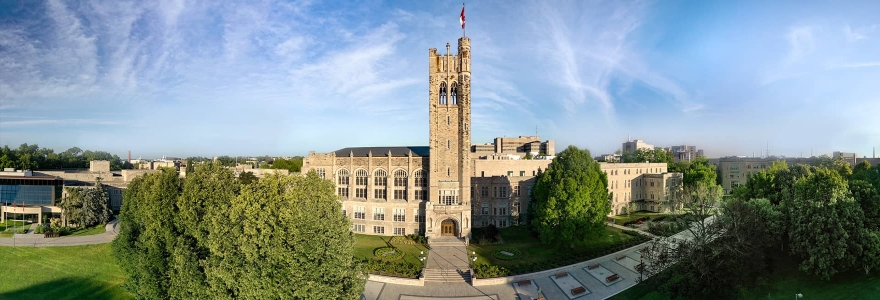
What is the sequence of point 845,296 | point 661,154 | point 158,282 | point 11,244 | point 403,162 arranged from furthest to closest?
point 661,154
point 403,162
point 11,244
point 158,282
point 845,296

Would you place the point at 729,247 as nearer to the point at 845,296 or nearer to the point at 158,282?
the point at 845,296

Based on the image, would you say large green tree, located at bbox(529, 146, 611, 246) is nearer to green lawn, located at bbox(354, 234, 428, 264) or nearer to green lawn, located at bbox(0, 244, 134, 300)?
green lawn, located at bbox(354, 234, 428, 264)

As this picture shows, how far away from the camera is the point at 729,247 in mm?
28203

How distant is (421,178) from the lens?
5734 cm

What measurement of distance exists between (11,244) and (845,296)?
281ft

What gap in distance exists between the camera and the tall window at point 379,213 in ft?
189

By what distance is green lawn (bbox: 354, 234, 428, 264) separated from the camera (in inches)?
1836

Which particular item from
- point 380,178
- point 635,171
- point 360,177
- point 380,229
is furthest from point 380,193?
point 635,171

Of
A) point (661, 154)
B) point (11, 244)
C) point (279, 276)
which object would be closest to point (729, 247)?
point (279, 276)

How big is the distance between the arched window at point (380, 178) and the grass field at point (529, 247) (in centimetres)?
1665

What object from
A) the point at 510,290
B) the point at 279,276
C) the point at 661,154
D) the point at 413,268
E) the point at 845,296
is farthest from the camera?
the point at 661,154

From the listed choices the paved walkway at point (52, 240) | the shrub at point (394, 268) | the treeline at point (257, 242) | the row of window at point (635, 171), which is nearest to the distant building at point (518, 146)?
the row of window at point (635, 171)

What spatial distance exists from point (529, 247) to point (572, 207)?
26.4 feet

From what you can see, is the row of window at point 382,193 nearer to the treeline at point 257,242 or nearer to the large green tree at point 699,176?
the treeline at point 257,242
